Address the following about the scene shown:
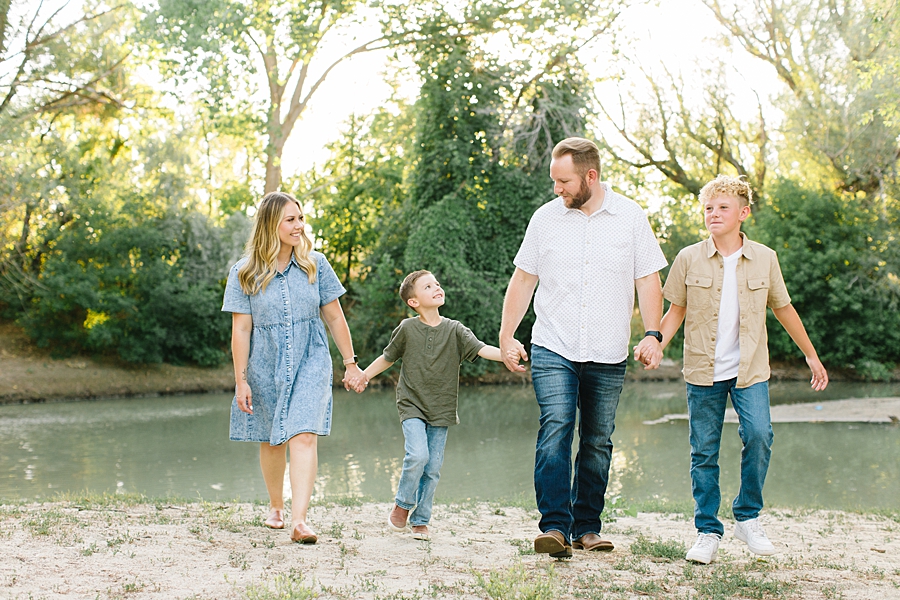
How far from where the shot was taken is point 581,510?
505 cm

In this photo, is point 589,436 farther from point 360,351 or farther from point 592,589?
point 360,351

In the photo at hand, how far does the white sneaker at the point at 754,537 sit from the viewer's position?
4.83m

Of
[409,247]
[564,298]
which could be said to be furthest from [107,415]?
[564,298]

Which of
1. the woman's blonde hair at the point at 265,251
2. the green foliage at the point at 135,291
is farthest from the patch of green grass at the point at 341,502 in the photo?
the green foliage at the point at 135,291

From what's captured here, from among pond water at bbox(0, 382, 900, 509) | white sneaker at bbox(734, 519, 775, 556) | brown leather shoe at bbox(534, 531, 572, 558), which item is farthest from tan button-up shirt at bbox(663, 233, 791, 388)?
pond water at bbox(0, 382, 900, 509)

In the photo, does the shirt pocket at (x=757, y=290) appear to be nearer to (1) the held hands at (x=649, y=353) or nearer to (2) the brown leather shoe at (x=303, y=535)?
(1) the held hands at (x=649, y=353)

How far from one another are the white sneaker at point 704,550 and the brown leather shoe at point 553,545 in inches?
27.5

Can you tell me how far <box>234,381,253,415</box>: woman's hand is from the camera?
527 cm

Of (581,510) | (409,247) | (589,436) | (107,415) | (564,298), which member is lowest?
(107,415)

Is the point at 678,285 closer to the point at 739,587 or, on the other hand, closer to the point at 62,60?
the point at 739,587

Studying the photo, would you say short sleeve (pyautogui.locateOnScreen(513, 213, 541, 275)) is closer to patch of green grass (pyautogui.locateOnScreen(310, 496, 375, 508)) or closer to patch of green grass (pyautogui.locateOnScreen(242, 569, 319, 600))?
patch of green grass (pyautogui.locateOnScreen(242, 569, 319, 600))

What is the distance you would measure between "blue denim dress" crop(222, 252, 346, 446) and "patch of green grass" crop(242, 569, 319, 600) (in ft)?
4.89

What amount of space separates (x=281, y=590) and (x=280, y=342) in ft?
6.53

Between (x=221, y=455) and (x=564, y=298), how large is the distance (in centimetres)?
954
